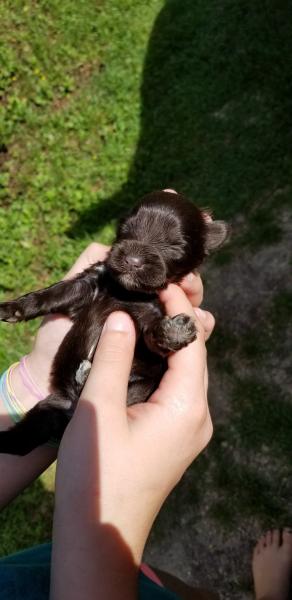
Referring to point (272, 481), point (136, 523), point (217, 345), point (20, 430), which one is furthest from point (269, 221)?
point (136, 523)

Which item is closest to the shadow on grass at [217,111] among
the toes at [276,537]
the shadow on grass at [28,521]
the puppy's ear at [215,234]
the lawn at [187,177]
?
the lawn at [187,177]

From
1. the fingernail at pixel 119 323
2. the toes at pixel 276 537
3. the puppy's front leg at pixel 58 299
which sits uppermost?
the fingernail at pixel 119 323

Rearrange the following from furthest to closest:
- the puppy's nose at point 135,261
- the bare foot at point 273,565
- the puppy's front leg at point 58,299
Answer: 1. the bare foot at point 273,565
2. the puppy's front leg at point 58,299
3. the puppy's nose at point 135,261

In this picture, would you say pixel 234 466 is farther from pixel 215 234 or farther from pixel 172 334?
pixel 172 334

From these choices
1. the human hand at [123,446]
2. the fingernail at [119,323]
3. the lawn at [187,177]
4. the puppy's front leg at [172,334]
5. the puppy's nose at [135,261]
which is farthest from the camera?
the lawn at [187,177]

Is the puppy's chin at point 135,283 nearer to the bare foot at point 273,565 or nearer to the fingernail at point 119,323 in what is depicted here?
the fingernail at point 119,323

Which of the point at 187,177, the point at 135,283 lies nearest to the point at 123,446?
the point at 135,283

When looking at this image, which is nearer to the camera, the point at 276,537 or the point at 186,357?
the point at 186,357
